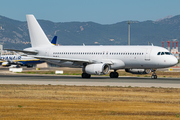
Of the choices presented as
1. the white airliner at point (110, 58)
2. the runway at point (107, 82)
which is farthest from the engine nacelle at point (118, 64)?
the runway at point (107, 82)

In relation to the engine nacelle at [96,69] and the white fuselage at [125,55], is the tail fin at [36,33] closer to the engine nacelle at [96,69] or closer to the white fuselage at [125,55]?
the white fuselage at [125,55]

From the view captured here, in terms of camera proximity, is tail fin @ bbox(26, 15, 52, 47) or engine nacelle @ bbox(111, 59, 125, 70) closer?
engine nacelle @ bbox(111, 59, 125, 70)

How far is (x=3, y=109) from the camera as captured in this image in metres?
17.9

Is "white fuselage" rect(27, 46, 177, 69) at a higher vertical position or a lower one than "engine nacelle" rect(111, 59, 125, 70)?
higher

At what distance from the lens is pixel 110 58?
4784 cm

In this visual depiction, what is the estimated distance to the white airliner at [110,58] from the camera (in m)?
45.2

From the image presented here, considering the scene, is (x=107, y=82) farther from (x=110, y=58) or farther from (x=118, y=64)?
(x=110, y=58)

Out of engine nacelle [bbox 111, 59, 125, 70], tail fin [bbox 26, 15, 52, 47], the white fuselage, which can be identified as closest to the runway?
the white fuselage

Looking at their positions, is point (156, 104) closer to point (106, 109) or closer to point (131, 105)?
point (131, 105)

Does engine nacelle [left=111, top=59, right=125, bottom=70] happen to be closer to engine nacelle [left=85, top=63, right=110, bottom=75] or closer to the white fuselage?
the white fuselage

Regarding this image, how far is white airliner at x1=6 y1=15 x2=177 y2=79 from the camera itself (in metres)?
45.2

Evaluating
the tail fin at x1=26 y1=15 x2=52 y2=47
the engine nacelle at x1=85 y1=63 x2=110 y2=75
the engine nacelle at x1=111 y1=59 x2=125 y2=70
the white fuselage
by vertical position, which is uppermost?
the tail fin at x1=26 y1=15 x2=52 y2=47

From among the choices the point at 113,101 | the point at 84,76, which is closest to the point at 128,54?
the point at 84,76

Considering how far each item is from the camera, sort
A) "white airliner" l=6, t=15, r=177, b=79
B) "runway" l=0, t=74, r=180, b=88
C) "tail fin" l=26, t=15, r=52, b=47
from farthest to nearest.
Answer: "tail fin" l=26, t=15, r=52, b=47, "white airliner" l=6, t=15, r=177, b=79, "runway" l=0, t=74, r=180, b=88
